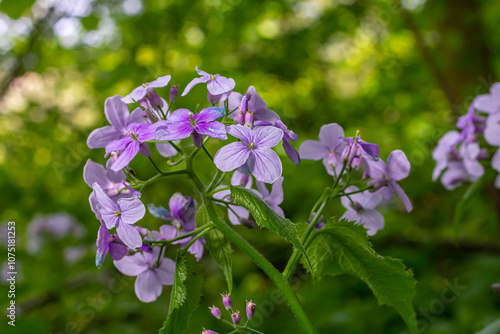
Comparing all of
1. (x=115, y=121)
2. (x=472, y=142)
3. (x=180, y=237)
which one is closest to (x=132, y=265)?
(x=180, y=237)

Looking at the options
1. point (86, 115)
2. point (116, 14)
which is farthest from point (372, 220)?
point (86, 115)

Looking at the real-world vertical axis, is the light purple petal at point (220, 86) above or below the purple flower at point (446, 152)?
above

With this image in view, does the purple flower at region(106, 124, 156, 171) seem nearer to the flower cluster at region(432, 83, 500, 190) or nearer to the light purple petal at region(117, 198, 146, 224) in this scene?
the light purple petal at region(117, 198, 146, 224)

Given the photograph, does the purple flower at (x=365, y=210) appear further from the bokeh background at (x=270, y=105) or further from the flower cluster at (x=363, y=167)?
the bokeh background at (x=270, y=105)

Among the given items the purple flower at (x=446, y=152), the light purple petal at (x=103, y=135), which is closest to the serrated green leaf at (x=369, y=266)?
the light purple petal at (x=103, y=135)

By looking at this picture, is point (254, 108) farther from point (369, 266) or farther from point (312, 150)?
point (369, 266)

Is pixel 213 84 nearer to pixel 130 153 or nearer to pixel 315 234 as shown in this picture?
pixel 130 153

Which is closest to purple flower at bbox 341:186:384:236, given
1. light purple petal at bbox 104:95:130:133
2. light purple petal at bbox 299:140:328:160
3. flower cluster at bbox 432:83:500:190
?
light purple petal at bbox 299:140:328:160
